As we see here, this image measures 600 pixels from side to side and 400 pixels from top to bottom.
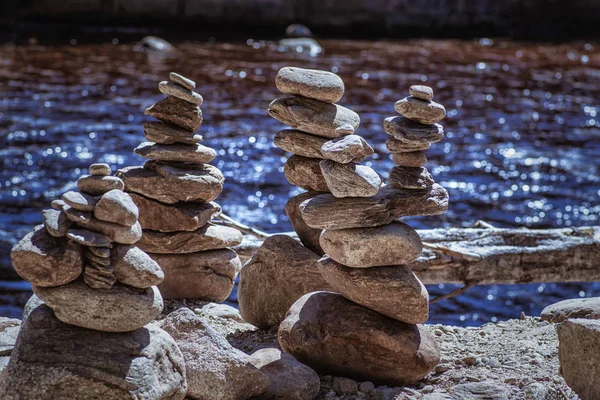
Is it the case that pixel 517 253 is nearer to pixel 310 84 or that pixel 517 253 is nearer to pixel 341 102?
pixel 310 84

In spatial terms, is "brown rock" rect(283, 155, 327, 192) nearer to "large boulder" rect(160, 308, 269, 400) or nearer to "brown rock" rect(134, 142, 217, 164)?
"brown rock" rect(134, 142, 217, 164)

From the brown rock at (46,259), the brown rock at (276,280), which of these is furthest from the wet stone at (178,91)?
the brown rock at (46,259)

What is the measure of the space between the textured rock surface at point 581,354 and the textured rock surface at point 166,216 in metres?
2.33

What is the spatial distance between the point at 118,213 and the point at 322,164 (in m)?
1.13

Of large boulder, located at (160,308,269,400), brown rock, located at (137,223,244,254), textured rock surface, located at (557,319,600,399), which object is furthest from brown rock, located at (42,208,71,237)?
textured rock surface, located at (557,319,600,399)

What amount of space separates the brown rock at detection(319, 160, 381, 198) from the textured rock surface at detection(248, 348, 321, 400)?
85cm

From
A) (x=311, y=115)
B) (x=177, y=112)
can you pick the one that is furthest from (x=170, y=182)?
(x=311, y=115)

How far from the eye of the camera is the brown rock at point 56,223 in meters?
3.38

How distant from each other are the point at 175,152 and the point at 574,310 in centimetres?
265

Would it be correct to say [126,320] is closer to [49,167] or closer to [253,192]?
[253,192]

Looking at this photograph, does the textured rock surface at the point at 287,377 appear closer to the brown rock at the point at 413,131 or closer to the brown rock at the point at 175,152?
the brown rock at the point at 413,131

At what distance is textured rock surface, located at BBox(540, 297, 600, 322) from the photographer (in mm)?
5031

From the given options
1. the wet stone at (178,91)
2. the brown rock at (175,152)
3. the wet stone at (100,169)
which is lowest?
the brown rock at (175,152)

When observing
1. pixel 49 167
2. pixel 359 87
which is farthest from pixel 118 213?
pixel 359 87
